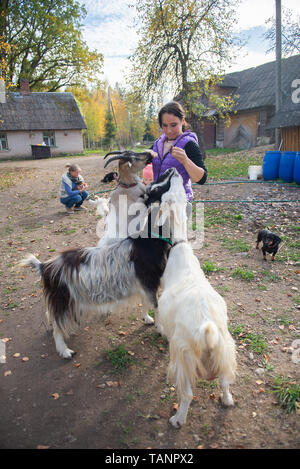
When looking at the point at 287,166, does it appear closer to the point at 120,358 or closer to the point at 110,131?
the point at 120,358

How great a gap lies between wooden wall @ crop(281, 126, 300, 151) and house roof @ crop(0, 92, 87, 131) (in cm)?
2306

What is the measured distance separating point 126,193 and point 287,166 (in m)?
9.47

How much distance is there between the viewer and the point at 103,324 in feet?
13.8

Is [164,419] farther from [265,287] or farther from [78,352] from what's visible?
[265,287]

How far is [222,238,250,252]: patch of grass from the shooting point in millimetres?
6246

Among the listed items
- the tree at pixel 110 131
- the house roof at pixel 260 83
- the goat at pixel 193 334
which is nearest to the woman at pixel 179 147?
the goat at pixel 193 334

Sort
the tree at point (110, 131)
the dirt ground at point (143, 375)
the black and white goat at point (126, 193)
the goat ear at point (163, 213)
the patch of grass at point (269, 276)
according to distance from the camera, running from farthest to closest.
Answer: the tree at point (110, 131) → the patch of grass at point (269, 276) → the black and white goat at point (126, 193) → the goat ear at point (163, 213) → the dirt ground at point (143, 375)

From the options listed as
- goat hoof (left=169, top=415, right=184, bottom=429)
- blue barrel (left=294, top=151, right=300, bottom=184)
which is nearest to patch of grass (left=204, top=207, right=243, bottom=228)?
blue barrel (left=294, top=151, right=300, bottom=184)

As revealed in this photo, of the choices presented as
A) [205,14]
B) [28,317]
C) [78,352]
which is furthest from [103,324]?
[205,14]

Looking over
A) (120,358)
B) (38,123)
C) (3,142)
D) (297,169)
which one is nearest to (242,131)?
(297,169)

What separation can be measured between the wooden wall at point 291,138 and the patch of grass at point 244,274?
1388cm

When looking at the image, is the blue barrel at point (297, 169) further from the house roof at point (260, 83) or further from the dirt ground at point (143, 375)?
the house roof at point (260, 83)

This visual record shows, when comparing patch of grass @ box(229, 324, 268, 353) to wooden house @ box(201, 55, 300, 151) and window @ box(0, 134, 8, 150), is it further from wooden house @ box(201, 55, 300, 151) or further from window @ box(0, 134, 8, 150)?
window @ box(0, 134, 8, 150)

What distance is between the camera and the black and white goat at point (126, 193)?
3727 mm
